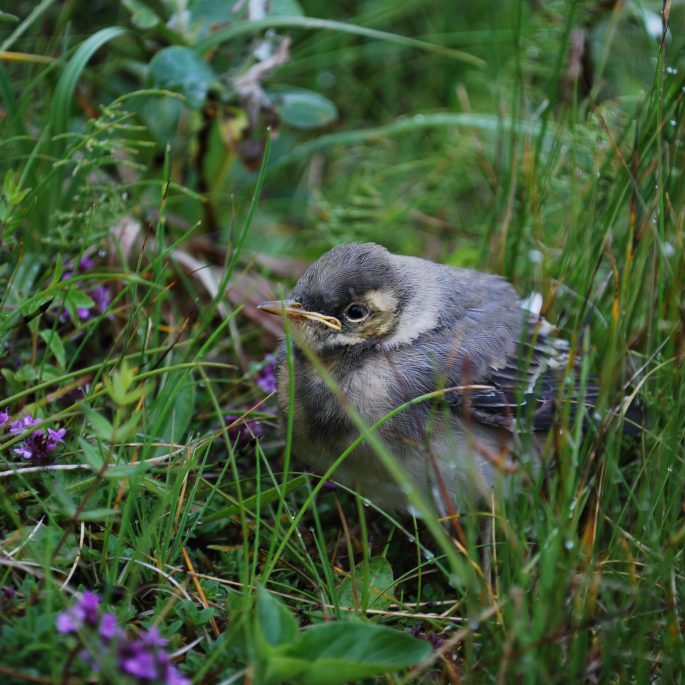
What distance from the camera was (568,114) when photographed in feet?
14.3


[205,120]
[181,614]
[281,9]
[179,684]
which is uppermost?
[281,9]

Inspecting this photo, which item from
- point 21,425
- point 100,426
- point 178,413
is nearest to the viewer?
point 100,426

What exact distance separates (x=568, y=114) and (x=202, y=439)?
258cm

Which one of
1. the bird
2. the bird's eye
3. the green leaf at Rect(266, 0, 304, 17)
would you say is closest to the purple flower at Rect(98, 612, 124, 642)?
the bird

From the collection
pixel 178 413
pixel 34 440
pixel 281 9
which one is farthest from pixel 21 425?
pixel 281 9

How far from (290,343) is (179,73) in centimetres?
168

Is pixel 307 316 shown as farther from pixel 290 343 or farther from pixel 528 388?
pixel 528 388

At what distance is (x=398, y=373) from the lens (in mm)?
3066

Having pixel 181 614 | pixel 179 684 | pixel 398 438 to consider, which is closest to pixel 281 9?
pixel 398 438

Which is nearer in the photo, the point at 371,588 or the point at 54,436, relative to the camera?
the point at 54,436

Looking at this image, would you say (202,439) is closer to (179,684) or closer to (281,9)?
(179,684)

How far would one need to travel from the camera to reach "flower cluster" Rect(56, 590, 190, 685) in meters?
2.04

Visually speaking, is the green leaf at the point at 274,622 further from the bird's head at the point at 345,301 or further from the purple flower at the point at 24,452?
the bird's head at the point at 345,301

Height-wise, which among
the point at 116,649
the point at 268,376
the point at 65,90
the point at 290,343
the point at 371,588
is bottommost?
the point at 371,588
